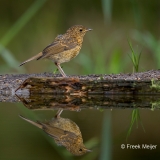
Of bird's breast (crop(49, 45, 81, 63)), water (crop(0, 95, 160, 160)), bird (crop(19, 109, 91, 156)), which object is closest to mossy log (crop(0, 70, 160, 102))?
water (crop(0, 95, 160, 160))

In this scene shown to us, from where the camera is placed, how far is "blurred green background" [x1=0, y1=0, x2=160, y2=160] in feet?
17.8

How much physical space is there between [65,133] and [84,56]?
4.76m

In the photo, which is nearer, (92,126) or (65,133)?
(65,133)

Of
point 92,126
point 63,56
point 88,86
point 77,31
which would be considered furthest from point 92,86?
point 77,31

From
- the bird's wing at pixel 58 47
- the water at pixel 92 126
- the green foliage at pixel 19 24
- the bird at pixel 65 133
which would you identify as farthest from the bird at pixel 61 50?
the bird at pixel 65 133

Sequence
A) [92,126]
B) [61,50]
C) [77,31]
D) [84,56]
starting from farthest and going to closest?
[84,56]
[77,31]
[61,50]
[92,126]

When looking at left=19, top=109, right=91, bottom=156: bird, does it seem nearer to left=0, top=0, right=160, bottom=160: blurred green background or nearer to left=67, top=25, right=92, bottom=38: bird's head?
left=0, top=0, right=160, bottom=160: blurred green background

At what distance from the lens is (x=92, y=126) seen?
6184mm

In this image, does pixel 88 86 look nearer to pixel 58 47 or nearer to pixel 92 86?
pixel 92 86

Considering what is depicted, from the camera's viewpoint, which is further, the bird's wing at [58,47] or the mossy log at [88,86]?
the bird's wing at [58,47]

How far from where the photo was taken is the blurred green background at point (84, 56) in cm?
543

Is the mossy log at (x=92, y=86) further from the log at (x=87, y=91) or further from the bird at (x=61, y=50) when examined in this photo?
the bird at (x=61, y=50)

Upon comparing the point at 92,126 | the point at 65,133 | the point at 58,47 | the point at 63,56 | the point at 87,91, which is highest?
the point at 58,47

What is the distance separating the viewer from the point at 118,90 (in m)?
7.62
